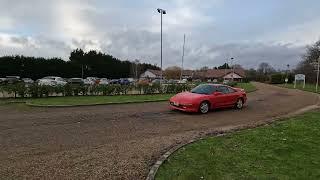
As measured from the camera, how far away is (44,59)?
73.4 meters

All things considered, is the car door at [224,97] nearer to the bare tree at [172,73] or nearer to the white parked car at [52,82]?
the white parked car at [52,82]

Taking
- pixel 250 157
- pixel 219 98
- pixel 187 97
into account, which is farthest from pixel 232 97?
pixel 250 157

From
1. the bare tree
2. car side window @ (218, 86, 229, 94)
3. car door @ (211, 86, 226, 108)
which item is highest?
the bare tree

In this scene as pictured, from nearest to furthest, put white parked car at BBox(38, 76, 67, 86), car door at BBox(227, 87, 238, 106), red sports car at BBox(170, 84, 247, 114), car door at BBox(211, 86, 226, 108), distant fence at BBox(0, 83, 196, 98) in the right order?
1. red sports car at BBox(170, 84, 247, 114)
2. car door at BBox(211, 86, 226, 108)
3. car door at BBox(227, 87, 238, 106)
4. distant fence at BBox(0, 83, 196, 98)
5. white parked car at BBox(38, 76, 67, 86)

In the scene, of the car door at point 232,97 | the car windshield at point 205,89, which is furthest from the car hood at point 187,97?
the car door at point 232,97

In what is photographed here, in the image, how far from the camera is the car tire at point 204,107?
595 inches

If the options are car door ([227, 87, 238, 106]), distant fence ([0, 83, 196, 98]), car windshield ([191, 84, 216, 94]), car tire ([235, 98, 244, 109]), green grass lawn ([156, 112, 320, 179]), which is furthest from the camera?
distant fence ([0, 83, 196, 98])

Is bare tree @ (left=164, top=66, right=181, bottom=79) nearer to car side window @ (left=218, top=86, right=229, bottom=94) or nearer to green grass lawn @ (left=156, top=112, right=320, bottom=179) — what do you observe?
car side window @ (left=218, top=86, right=229, bottom=94)

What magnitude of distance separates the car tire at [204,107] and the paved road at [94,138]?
49cm

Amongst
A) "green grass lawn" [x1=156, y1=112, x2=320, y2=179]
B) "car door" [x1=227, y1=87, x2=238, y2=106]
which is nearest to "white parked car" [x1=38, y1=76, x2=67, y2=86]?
"car door" [x1=227, y1=87, x2=238, y2=106]

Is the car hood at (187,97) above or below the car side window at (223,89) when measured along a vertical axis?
below

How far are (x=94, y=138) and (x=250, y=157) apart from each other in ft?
13.2

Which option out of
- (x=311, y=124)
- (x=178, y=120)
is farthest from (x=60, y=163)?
(x=311, y=124)

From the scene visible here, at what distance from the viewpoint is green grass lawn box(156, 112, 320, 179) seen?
610 cm
